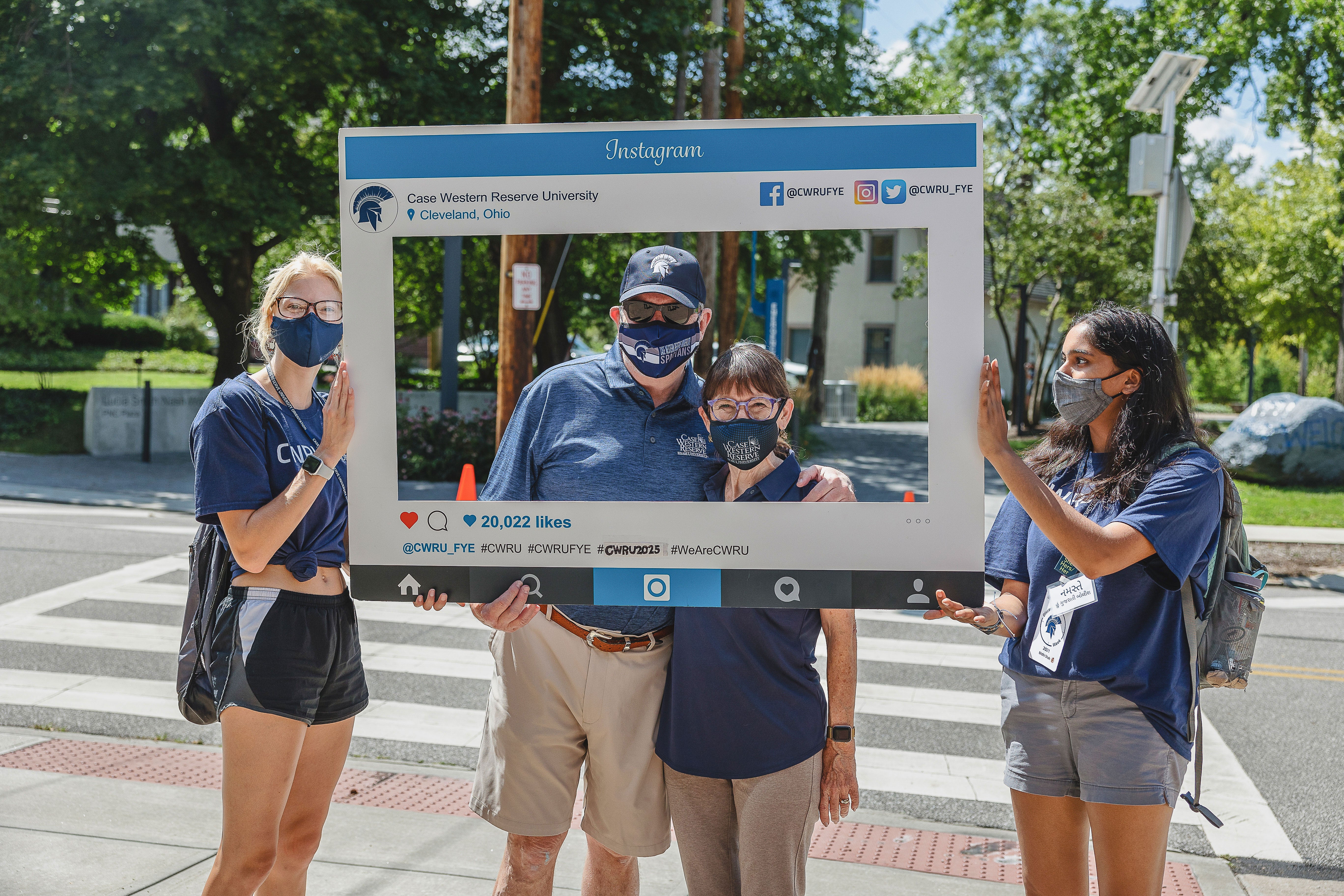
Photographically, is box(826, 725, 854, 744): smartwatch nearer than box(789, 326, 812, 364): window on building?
Yes

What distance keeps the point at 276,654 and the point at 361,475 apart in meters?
0.62

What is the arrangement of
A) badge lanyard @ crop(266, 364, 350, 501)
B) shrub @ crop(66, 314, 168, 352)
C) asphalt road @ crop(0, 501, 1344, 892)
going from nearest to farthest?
badge lanyard @ crop(266, 364, 350, 501) < asphalt road @ crop(0, 501, 1344, 892) < shrub @ crop(66, 314, 168, 352)

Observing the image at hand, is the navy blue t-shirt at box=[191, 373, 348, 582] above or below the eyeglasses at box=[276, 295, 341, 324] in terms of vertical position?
below

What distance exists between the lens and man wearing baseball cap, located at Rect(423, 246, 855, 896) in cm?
250

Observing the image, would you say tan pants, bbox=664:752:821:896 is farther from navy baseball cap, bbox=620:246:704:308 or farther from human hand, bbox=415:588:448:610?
navy baseball cap, bbox=620:246:704:308

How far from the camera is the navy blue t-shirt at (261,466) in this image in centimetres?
256

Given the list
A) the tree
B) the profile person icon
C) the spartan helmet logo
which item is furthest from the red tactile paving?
the tree

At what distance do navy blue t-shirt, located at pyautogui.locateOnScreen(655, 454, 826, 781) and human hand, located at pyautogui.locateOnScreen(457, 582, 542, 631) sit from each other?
384 mm

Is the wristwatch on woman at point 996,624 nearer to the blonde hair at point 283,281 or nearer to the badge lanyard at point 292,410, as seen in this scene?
the badge lanyard at point 292,410

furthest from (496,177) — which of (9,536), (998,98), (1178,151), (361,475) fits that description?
(998,98)

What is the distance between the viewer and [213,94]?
17391 mm

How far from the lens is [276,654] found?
8.69 ft

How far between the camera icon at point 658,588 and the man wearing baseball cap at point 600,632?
194mm

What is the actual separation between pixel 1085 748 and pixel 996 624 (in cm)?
37
